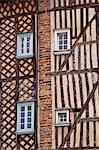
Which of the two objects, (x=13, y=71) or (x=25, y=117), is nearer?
(x=25, y=117)

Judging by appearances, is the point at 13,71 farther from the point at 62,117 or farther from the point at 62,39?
the point at 62,117

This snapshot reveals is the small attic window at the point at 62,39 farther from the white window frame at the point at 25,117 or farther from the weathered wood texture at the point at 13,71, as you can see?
the white window frame at the point at 25,117

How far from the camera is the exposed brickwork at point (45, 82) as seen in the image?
46.3ft

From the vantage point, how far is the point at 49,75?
14609mm

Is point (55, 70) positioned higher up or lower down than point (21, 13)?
lower down

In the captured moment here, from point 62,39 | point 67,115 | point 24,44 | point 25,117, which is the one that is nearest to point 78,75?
point 67,115

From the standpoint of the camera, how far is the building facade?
45.8ft

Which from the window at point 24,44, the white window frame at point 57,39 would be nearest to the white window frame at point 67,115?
the white window frame at point 57,39

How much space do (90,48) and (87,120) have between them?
1986 mm

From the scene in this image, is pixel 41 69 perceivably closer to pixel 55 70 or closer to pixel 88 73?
A: pixel 55 70

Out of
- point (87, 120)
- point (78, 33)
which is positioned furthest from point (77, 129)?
point (78, 33)

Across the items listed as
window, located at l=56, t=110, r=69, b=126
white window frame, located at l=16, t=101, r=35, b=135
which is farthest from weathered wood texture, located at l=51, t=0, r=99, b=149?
white window frame, located at l=16, t=101, r=35, b=135

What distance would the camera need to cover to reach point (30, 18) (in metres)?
15.4

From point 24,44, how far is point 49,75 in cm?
128
